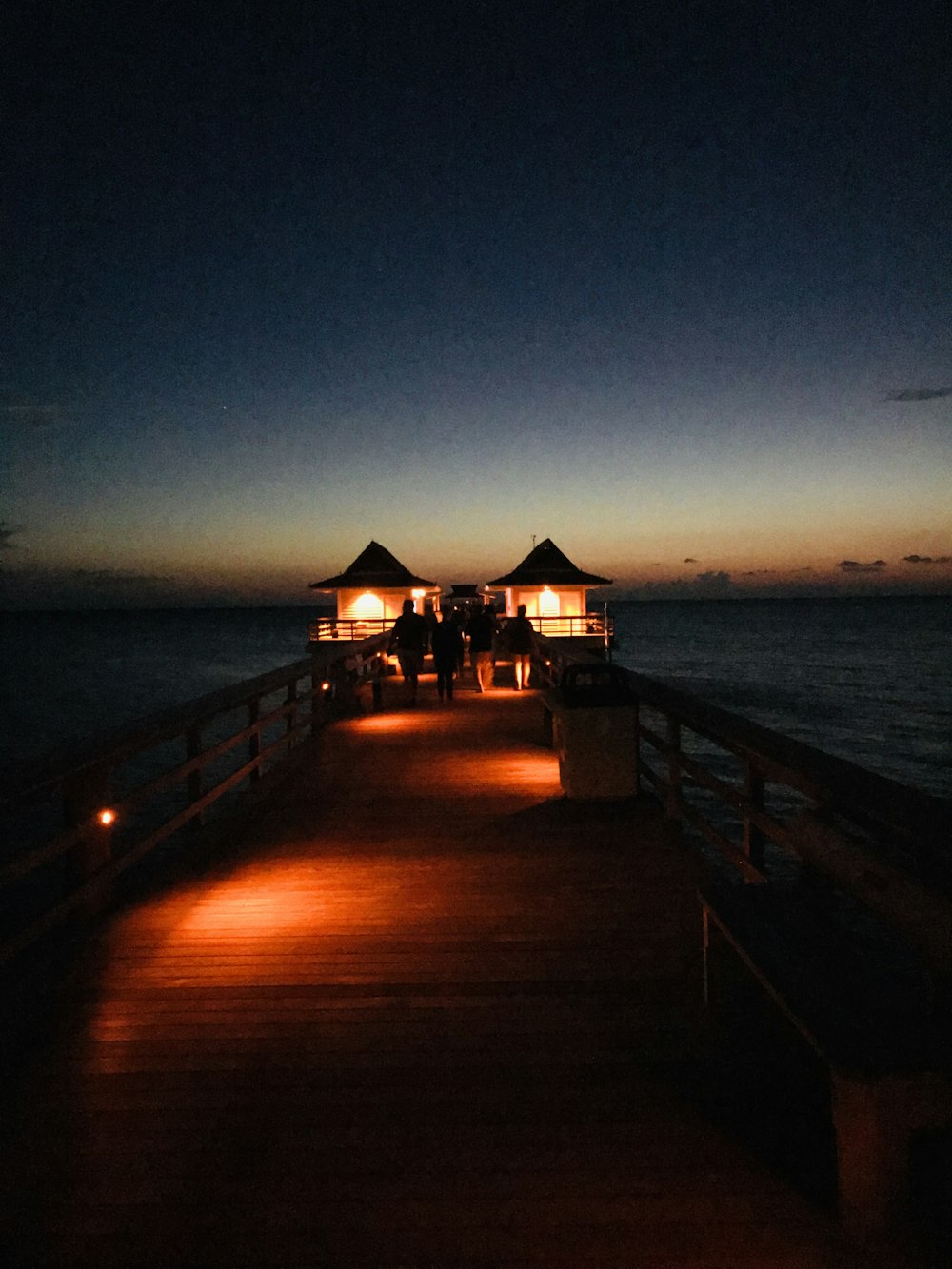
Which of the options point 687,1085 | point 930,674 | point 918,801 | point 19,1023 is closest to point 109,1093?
point 19,1023

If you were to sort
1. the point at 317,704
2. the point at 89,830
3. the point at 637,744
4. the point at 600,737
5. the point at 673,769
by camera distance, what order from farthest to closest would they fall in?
the point at 317,704 < the point at 637,744 < the point at 600,737 < the point at 673,769 < the point at 89,830

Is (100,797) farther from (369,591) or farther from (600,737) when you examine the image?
(369,591)

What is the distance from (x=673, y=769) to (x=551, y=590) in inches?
1131

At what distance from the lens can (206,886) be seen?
512cm

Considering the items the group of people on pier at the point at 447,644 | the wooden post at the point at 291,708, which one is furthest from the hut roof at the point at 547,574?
the wooden post at the point at 291,708

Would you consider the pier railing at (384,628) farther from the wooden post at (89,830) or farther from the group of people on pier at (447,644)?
the wooden post at (89,830)

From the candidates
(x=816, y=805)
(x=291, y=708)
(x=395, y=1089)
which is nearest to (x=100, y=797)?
(x=395, y=1089)

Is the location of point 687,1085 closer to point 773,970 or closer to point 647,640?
point 773,970

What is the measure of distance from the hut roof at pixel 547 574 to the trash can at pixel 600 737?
23512 mm

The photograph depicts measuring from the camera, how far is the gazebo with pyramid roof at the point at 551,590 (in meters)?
31.6

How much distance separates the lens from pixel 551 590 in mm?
34656

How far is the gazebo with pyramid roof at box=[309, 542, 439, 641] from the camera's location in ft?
104

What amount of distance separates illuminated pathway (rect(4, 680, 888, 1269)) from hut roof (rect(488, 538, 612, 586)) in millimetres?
26250

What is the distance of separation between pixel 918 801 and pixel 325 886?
148 inches
